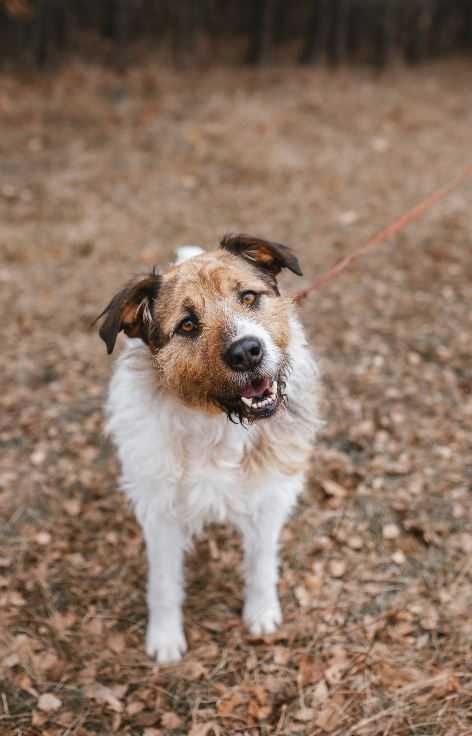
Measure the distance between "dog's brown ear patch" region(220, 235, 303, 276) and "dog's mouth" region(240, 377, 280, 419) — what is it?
0.66 metres

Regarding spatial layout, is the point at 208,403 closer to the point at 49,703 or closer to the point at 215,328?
the point at 215,328

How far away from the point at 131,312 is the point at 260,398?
0.81 meters

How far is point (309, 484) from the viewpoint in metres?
4.91

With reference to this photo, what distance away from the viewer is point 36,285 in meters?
7.52

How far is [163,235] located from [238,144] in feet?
11.5

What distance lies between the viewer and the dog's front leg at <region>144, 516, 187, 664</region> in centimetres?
375

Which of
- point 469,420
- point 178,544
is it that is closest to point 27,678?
point 178,544

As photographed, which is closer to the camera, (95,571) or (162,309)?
(162,309)

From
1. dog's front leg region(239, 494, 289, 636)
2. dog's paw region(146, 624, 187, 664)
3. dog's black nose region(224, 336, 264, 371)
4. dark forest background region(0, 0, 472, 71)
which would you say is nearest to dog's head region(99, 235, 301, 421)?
dog's black nose region(224, 336, 264, 371)

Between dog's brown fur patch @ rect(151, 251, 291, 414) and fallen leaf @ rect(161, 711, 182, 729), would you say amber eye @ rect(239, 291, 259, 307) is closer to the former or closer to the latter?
dog's brown fur patch @ rect(151, 251, 291, 414)

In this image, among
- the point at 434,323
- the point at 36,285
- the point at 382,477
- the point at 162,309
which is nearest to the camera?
the point at 162,309

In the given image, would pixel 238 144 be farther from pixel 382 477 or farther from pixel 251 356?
pixel 251 356

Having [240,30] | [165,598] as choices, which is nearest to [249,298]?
[165,598]

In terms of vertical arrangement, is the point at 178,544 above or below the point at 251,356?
below
